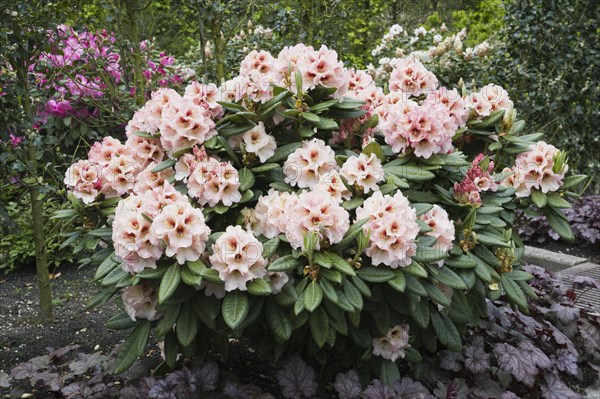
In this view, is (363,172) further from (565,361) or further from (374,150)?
(565,361)

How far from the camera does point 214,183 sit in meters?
2.15

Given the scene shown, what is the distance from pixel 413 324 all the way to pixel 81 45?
2524 mm

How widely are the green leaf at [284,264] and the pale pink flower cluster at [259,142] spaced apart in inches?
16.4

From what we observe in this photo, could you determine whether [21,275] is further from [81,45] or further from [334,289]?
[334,289]

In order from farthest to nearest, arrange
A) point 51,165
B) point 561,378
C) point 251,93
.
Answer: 1. point 51,165
2. point 561,378
3. point 251,93

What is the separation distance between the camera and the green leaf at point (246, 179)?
2.17m

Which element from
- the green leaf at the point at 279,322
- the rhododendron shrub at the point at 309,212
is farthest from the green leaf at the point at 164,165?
the green leaf at the point at 279,322

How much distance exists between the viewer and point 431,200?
2.35 m

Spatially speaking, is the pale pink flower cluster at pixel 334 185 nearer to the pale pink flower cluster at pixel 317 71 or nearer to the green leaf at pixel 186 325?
the pale pink flower cluster at pixel 317 71

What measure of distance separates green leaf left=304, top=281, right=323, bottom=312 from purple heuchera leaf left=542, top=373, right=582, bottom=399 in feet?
3.63

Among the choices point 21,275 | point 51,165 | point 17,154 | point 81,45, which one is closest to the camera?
point 17,154

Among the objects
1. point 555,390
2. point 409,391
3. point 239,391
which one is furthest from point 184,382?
point 555,390

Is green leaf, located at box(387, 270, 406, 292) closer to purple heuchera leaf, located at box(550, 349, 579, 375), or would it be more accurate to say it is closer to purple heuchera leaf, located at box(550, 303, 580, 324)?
purple heuchera leaf, located at box(550, 349, 579, 375)

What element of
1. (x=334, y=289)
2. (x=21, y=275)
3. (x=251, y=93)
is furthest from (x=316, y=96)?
(x=21, y=275)
